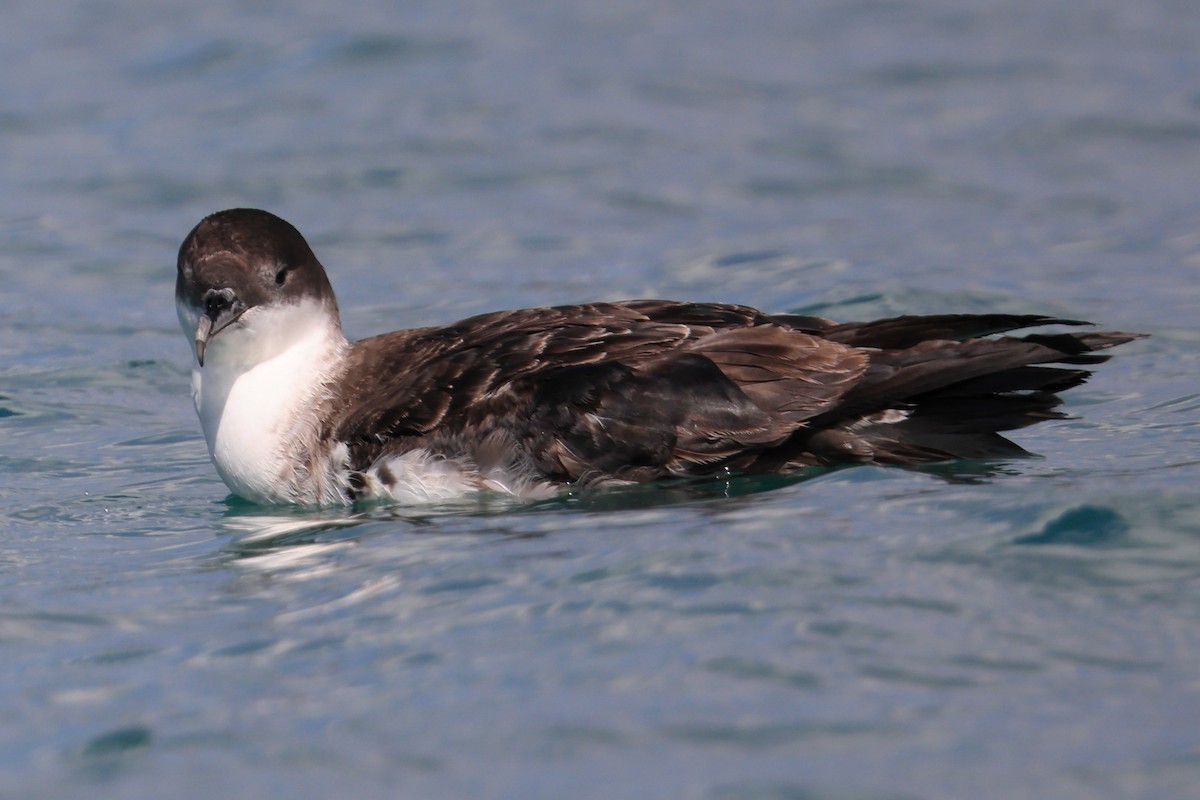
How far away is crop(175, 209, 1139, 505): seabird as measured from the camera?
6.89 metres

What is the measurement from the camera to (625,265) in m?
11.6

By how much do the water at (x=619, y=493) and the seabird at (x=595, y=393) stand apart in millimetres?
223

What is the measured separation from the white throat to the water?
0.25 metres

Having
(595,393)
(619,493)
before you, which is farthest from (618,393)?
(619,493)

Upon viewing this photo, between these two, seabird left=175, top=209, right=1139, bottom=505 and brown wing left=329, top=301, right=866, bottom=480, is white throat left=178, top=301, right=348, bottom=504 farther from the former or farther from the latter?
brown wing left=329, top=301, right=866, bottom=480

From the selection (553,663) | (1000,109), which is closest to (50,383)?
(553,663)

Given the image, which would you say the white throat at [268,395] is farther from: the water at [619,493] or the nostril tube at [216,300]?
the water at [619,493]

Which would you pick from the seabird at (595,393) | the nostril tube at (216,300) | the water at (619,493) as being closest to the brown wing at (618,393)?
the seabird at (595,393)

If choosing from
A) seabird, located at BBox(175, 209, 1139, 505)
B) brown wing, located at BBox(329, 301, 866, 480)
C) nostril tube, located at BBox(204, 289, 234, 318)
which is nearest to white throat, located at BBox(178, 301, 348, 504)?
seabird, located at BBox(175, 209, 1139, 505)

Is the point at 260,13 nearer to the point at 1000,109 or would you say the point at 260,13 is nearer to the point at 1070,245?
the point at 1000,109

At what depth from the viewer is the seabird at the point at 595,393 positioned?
6.89 metres

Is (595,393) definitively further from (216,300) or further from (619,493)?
(216,300)

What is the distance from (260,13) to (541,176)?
16.5ft

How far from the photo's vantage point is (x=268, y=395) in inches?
299
